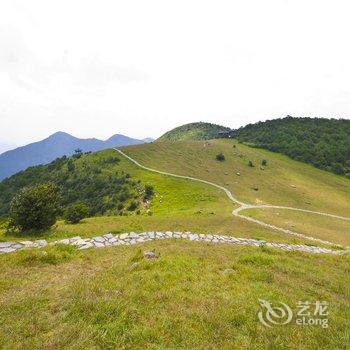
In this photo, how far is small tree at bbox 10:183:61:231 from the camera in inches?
835

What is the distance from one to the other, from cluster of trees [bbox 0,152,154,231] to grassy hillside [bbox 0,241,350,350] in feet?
18.7

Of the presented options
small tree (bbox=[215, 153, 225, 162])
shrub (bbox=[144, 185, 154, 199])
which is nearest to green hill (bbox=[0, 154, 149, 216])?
shrub (bbox=[144, 185, 154, 199])

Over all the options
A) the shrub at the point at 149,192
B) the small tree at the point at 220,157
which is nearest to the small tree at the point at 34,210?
the shrub at the point at 149,192

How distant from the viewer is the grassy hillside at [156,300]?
8.70m

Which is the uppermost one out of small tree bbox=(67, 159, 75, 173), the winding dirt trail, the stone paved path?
small tree bbox=(67, 159, 75, 173)

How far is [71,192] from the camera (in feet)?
282

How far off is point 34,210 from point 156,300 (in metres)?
13.5

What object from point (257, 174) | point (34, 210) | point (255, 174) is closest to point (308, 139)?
point (257, 174)

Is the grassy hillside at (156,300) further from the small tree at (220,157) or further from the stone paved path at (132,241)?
the small tree at (220,157)

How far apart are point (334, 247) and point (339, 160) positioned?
108659 mm

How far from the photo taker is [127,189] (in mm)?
78812

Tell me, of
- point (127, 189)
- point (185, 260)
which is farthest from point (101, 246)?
point (127, 189)

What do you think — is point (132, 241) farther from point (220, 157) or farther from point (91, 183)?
point (220, 157)

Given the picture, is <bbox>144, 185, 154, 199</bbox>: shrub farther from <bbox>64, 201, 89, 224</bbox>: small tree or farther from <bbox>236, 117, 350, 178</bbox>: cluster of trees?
<bbox>236, 117, 350, 178</bbox>: cluster of trees
